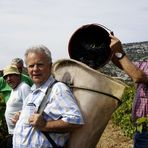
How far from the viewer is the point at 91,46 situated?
13.0ft

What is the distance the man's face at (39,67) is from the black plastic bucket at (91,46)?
0.24 metres

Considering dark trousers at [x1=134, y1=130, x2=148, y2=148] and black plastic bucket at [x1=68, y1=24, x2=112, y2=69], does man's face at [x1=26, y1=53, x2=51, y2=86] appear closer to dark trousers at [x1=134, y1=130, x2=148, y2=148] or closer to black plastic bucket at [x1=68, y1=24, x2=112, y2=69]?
black plastic bucket at [x1=68, y1=24, x2=112, y2=69]

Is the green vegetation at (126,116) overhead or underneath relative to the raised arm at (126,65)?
underneath

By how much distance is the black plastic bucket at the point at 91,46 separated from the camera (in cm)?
389

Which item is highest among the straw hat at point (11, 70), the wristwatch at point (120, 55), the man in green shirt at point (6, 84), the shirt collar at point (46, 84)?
the wristwatch at point (120, 55)

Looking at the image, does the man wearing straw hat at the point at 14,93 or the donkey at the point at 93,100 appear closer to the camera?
the donkey at the point at 93,100

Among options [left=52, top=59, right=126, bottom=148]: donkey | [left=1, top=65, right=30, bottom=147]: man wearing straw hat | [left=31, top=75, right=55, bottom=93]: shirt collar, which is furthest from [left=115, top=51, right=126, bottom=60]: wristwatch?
[left=1, top=65, right=30, bottom=147]: man wearing straw hat

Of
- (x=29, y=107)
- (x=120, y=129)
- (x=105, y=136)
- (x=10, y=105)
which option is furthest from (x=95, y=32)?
(x=120, y=129)

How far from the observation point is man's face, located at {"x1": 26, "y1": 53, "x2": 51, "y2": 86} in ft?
12.7

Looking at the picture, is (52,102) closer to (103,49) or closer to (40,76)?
(40,76)

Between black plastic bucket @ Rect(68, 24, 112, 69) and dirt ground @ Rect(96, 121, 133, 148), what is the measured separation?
5.86 metres

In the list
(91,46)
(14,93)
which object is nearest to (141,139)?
(91,46)

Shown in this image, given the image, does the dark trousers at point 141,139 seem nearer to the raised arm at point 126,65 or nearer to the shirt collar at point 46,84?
the raised arm at point 126,65

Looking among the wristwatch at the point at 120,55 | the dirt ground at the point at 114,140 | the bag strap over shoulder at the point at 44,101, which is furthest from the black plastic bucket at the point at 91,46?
the dirt ground at the point at 114,140
